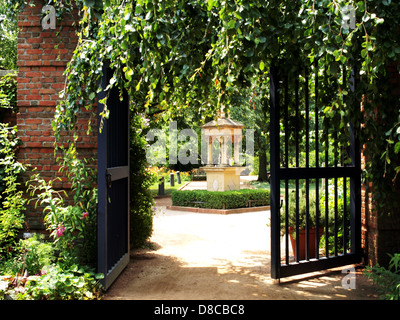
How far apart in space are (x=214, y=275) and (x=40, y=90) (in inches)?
135

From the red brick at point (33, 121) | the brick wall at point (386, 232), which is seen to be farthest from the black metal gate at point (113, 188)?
the brick wall at point (386, 232)

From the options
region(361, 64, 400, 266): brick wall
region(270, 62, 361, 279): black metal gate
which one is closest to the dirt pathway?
region(270, 62, 361, 279): black metal gate

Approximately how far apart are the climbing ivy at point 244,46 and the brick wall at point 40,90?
0.60m

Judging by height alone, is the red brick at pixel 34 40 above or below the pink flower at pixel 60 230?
above

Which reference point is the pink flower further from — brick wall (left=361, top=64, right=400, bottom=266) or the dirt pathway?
brick wall (left=361, top=64, right=400, bottom=266)

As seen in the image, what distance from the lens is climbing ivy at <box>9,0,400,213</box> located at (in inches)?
126

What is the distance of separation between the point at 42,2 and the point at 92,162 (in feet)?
7.19

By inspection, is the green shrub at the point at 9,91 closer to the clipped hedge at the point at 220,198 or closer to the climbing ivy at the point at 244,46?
the climbing ivy at the point at 244,46

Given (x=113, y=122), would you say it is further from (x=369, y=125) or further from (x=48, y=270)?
(x=369, y=125)

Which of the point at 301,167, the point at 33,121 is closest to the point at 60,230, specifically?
the point at 33,121

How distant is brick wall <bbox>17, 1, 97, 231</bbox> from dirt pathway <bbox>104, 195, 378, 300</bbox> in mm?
1627

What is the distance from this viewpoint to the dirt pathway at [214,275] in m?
4.83

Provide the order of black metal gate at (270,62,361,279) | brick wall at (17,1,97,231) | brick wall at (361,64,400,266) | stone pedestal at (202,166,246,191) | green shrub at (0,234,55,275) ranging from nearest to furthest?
green shrub at (0,234,55,275) < black metal gate at (270,62,361,279) < brick wall at (17,1,97,231) < brick wall at (361,64,400,266) < stone pedestal at (202,166,246,191)

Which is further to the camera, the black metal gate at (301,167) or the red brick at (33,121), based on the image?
the red brick at (33,121)
